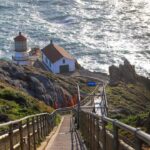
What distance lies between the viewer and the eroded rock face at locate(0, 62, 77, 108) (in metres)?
62.3

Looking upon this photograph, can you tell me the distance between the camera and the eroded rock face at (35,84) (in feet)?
205

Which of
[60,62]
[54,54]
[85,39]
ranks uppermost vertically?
[85,39]

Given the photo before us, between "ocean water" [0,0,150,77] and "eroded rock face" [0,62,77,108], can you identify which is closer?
"eroded rock face" [0,62,77,108]

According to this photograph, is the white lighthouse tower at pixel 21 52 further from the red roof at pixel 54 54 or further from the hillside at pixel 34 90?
the hillside at pixel 34 90

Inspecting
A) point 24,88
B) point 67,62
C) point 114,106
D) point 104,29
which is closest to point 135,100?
point 114,106

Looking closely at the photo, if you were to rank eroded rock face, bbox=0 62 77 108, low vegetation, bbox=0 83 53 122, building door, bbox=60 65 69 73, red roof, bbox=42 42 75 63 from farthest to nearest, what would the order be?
red roof, bbox=42 42 75 63 < building door, bbox=60 65 69 73 < eroded rock face, bbox=0 62 77 108 < low vegetation, bbox=0 83 53 122

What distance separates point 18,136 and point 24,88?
48.8 meters

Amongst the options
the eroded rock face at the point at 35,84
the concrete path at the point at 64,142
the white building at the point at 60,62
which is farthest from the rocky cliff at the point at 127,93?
the concrete path at the point at 64,142

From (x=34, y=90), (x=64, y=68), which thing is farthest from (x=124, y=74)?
(x=34, y=90)

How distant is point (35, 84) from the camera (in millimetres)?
64875

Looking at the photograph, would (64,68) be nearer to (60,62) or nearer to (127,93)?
(60,62)

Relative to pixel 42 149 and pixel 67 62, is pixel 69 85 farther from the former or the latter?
pixel 42 149

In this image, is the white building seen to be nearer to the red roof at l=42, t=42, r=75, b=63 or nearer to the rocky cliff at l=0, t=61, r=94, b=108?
the red roof at l=42, t=42, r=75, b=63

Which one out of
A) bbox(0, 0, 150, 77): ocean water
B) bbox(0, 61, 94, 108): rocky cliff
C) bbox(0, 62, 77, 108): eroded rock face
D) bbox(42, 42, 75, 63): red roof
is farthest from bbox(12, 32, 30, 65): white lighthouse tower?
bbox(0, 62, 77, 108): eroded rock face
